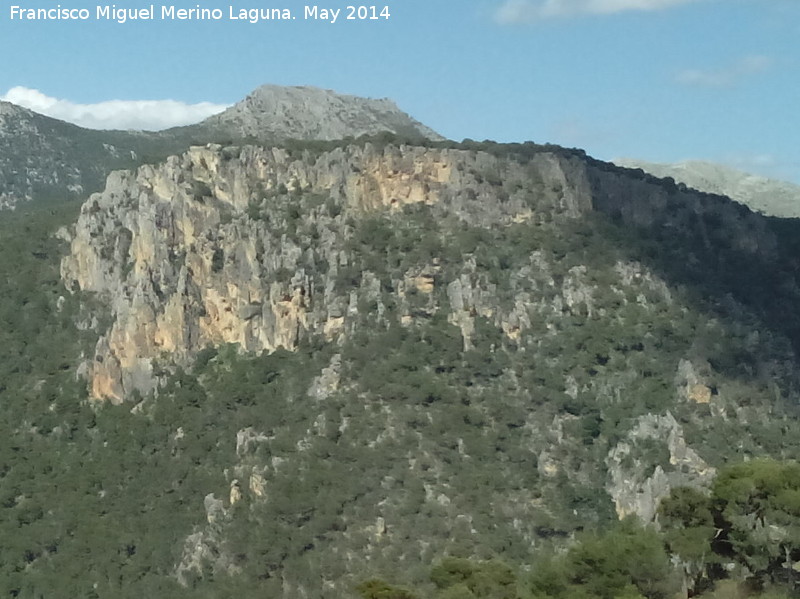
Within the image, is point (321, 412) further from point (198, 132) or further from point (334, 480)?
point (198, 132)

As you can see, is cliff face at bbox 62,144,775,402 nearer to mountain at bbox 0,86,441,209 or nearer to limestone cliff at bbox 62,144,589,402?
limestone cliff at bbox 62,144,589,402

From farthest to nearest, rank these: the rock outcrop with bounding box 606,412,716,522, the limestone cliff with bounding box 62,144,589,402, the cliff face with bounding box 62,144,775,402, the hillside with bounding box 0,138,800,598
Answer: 1. the limestone cliff with bounding box 62,144,589,402
2. the cliff face with bounding box 62,144,775,402
3. the hillside with bounding box 0,138,800,598
4. the rock outcrop with bounding box 606,412,716,522

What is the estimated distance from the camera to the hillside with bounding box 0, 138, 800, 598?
231ft

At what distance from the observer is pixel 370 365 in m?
77.7

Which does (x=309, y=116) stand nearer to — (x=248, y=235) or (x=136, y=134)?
(x=136, y=134)

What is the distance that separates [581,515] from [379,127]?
9181 centimetres

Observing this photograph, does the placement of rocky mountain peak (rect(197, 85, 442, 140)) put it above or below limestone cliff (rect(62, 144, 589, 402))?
above

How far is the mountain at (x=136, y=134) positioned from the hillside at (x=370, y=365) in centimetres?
6157

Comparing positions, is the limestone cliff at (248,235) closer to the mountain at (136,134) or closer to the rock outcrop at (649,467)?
the rock outcrop at (649,467)

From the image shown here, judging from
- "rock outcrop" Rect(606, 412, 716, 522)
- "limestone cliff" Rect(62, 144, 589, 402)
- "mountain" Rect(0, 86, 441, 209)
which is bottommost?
"rock outcrop" Rect(606, 412, 716, 522)

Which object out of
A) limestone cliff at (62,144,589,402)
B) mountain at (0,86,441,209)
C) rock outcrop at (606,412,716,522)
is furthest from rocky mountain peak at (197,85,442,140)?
rock outcrop at (606,412,716,522)

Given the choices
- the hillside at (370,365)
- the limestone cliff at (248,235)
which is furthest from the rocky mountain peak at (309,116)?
the hillside at (370,365)

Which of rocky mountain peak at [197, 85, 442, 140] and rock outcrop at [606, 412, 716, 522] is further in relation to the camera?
rocky mountain peak at [197, 85, 442, 140]

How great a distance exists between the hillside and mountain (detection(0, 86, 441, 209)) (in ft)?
202
